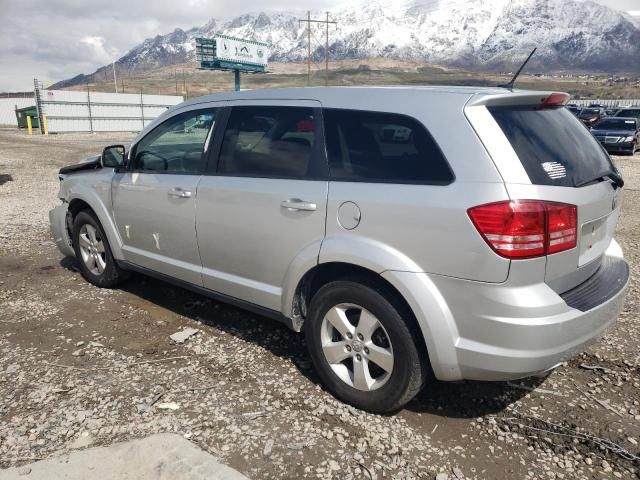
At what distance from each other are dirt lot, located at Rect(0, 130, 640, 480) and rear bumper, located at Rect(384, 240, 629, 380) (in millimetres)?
488

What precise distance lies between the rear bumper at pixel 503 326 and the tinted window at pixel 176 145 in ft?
6.38

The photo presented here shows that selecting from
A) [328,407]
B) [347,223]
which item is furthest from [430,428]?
[347,223]

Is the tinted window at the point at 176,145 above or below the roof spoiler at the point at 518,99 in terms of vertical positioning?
below

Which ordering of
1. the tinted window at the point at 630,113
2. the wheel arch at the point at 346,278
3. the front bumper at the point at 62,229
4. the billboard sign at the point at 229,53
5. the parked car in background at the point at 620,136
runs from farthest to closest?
the billboard sign at the point at 229,53 < the tinted window at the point at 630,113 < the parked car in background at the point at 620,136 < the front bumper at the point at 62,229 < the wheel arch at the point at 346,278

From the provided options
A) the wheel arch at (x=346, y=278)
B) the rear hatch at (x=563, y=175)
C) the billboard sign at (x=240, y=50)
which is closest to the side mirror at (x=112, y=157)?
the wheel arch at (x=346, y=278)

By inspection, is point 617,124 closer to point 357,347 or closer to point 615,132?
point 615,132

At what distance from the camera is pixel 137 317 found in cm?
442

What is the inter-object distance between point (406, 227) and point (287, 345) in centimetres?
165

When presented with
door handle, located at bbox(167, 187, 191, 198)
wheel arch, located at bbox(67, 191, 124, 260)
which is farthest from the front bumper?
door handle, located at bbox(167, 187, 191, 198)

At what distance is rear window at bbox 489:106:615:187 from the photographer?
8.41 feet

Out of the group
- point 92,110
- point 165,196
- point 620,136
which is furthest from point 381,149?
point 92,110

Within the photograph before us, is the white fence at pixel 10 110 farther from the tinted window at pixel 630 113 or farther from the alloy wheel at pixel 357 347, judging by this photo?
the alloy wheel at pixel 357 347

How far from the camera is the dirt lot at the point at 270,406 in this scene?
2.70 metres

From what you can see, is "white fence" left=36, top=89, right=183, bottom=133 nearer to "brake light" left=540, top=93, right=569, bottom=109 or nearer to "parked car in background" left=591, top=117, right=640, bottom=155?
"parked car in background" left=591, top=117, right=640, bottom=155
